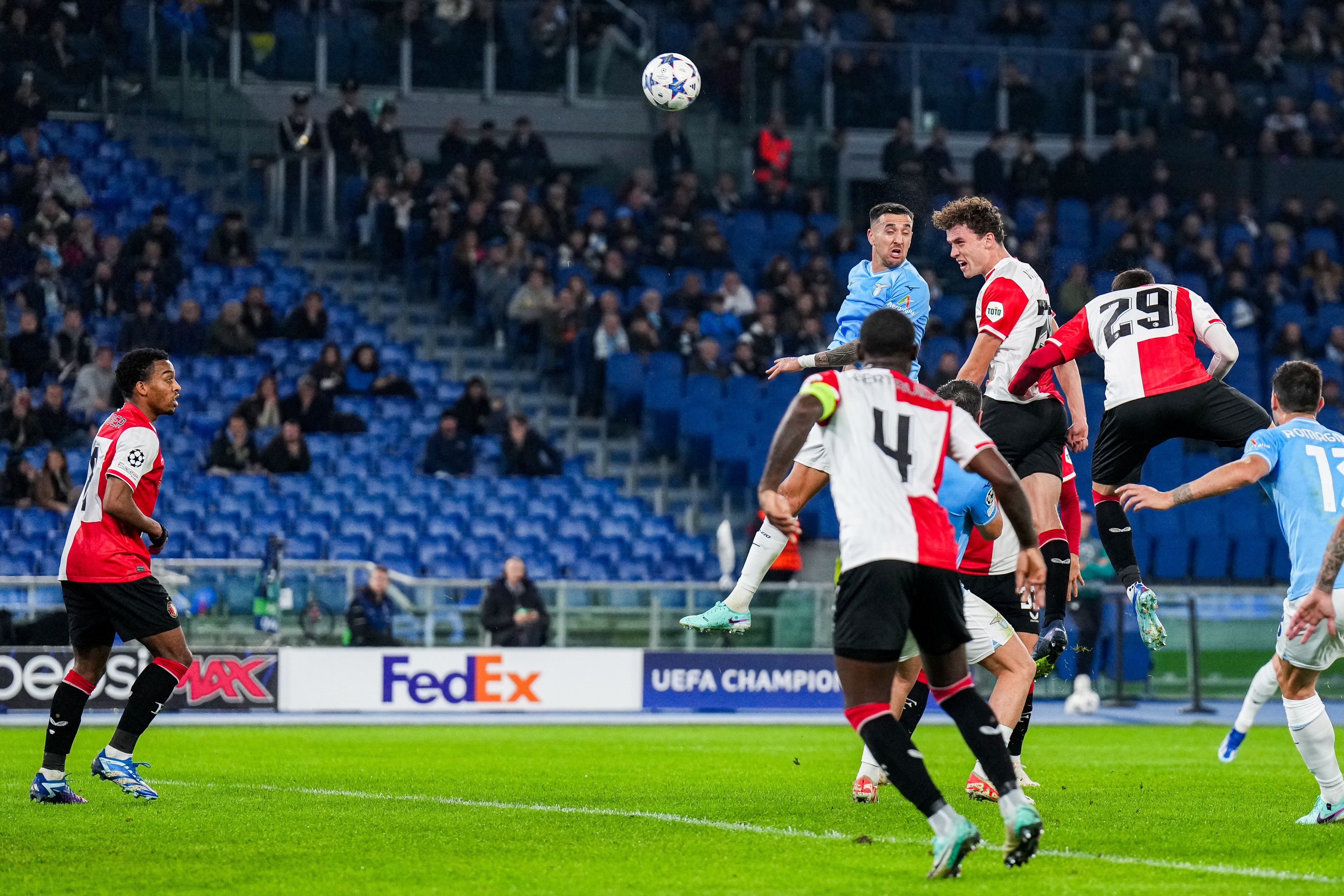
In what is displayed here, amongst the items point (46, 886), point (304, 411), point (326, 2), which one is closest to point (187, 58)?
point (326, 2)

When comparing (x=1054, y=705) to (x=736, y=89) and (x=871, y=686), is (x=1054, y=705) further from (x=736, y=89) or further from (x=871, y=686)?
(x=871, y=686)

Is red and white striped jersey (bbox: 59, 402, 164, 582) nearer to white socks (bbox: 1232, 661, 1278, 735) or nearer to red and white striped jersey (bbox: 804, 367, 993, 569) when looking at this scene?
red and white striped jersey (bbox: 804, 367, 993, 569)

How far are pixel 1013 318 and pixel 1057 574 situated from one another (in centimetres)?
173

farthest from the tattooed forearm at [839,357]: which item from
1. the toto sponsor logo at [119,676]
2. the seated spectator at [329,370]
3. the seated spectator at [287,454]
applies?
the seated spectator at [329,370]

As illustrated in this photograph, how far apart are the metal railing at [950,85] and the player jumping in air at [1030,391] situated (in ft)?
51.2

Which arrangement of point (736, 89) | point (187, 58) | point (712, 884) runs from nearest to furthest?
point (712, 884), point (187, 58), point (736, 89)

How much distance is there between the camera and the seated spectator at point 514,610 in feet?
60.4

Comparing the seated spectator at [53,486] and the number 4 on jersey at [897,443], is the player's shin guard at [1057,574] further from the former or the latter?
the seated spectator at [53,486]

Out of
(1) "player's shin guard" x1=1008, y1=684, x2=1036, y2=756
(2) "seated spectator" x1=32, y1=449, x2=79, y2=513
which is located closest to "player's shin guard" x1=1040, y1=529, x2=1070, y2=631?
(1) "player's shin guard" x1=1008, y1=684, x2=1036, y2=756

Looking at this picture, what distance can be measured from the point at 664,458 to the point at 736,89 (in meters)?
6.43

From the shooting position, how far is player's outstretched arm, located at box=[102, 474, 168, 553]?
9570 mm

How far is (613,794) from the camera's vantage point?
1040cm

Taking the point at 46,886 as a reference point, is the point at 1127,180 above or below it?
above

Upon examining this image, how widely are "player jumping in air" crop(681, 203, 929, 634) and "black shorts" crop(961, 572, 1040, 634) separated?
3.50 feet
